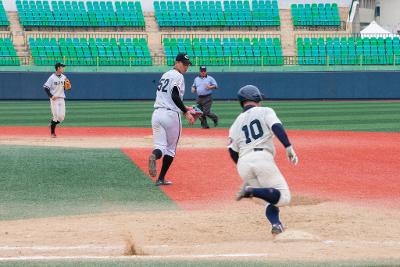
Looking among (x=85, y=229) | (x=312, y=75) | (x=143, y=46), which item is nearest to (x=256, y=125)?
(x=85, y=229)

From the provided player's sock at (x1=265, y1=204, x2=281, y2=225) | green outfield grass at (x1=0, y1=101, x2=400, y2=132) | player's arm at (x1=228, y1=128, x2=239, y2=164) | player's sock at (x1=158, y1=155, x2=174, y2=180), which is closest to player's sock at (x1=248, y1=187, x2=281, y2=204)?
player's sock at (x1=265, y1=204, x2=281, y2=225)

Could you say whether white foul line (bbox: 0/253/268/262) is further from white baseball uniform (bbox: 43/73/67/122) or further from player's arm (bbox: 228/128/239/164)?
white baseball uniform (bbox: 43/73/67/122)

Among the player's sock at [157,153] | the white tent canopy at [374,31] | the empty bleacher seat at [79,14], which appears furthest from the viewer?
Result: the white tent canopy at [374,31]

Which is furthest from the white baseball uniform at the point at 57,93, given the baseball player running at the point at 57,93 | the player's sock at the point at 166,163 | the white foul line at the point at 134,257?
the white foul line at the point at 134,257

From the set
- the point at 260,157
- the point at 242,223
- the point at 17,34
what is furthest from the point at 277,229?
the point at 17,34

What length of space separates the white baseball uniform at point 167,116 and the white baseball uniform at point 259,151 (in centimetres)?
397

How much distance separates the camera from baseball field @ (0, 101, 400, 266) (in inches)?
304

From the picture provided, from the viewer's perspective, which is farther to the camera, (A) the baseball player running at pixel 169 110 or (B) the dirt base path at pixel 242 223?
(A) the baseball player running at pixel 169 110

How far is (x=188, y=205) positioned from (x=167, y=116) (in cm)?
182

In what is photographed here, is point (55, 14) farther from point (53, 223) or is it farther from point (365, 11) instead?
point (53, 223)

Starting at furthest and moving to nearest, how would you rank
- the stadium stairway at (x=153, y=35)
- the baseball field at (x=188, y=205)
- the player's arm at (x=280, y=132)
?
the stadium stairway at (x=153, y=35), the player's arm at (x=280, y=132), the baseball field at (x=188, y=205)

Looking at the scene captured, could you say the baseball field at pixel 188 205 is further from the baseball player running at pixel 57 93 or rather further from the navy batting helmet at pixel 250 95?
the navy batting helmet at pixel 250 95

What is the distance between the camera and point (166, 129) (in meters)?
12.4

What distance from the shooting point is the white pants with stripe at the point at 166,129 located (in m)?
12.4
